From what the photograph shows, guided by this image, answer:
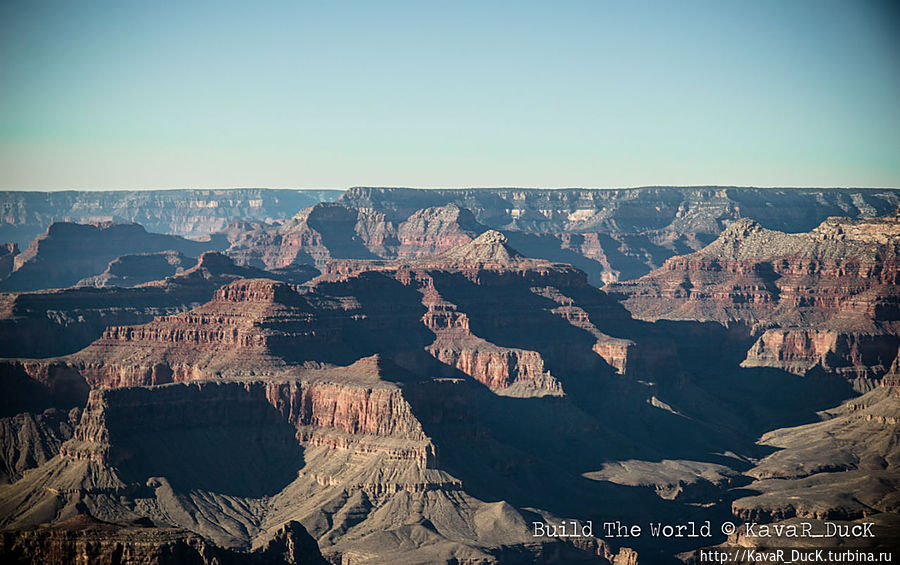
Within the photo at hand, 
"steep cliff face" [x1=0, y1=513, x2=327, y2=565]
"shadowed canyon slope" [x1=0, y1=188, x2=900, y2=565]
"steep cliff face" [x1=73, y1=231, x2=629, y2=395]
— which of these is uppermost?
"steep cliff face" [x1=73, y1=231, x2=629, y2=395]

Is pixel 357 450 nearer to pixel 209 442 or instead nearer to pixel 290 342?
pixel 209 442

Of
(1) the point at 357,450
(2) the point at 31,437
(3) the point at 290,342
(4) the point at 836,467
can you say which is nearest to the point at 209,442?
(1) the point at 357,450

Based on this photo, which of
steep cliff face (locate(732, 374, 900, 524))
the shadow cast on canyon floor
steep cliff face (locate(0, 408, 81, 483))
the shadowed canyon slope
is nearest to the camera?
the shadowed canyon slope

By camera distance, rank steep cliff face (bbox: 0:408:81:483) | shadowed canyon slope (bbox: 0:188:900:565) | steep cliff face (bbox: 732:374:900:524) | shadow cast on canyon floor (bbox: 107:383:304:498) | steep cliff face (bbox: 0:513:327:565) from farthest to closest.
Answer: steep cliff face (bbox: 732:374:900:524), steep cliff face (bbox: 0:408:81:483), shadow cast on canyon floor (bbox: 107:383:304:498), shadowed canyon slope (bbox: 0:188:900:565), steep cliff face (bbox: 0:513:327:565)

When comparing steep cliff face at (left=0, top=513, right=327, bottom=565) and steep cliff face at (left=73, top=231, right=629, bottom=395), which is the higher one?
steep cliff face at (left=73, top=231, right=629, bottom=395)

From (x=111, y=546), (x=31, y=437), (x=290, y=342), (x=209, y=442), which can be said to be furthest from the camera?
(x=290, y=342)

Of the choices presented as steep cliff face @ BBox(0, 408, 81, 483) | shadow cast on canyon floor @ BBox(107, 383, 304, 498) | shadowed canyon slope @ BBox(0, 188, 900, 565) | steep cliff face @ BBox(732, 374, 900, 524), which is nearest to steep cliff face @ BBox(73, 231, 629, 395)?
shadowed canyon slope @ BBox(0, 188, 900, 565)

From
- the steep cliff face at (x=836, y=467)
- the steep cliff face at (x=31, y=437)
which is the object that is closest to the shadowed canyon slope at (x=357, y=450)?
the steep cliff face at (x=31, y=437)

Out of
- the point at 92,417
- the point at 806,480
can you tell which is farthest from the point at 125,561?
the point at 806,480

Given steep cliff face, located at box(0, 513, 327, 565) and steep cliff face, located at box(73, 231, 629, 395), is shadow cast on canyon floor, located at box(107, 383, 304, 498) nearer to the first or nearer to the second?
steep cliff face, located at box(73, 231, 629, 395)

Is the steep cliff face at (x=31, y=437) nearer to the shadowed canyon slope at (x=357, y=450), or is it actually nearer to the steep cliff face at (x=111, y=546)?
the shadowed canyon slope at (x=357, y=450)

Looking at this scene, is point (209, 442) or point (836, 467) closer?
point (209, 442)
